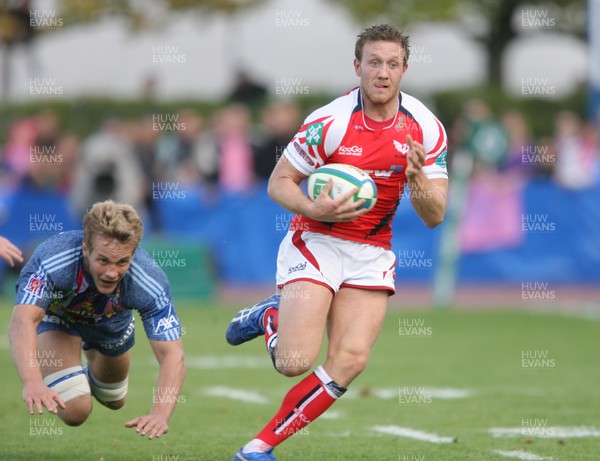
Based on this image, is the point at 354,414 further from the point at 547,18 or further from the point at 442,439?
the point at 547,18

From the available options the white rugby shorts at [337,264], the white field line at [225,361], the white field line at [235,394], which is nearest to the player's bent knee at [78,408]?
the white rugby shorts at [337,264]

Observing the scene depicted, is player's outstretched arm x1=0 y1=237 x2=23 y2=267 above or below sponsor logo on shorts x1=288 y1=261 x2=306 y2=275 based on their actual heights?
above

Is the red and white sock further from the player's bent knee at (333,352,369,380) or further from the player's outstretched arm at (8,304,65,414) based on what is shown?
the player's outstretched arm at (8,304,65,414)

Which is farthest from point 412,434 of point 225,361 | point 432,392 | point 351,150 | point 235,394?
point 225,361

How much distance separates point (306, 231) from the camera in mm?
7559

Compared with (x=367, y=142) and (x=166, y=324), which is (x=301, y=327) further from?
(x=367, y=142)

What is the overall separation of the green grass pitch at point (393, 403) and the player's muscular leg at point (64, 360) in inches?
9.5

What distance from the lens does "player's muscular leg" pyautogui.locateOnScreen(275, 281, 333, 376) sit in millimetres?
7059

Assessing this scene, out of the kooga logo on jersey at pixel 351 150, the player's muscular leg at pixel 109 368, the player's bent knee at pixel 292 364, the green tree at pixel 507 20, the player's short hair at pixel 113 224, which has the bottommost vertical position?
the player's muscular leg at pixel 109 368

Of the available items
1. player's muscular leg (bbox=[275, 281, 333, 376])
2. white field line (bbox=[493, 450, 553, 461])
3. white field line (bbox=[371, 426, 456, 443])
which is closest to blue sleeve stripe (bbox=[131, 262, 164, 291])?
player's muscular leg (bbox=[275, 281, 333, 376])

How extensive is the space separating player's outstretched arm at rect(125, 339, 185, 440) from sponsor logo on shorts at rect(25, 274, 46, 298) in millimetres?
723

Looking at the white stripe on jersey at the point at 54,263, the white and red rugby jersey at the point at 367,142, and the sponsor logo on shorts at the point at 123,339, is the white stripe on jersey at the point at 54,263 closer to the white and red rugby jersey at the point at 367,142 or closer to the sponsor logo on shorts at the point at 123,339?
the sponsor logo on shorts at the point at 123,339

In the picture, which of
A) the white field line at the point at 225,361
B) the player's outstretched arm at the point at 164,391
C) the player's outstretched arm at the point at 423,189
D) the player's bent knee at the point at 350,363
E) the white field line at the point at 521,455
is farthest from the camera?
the white field line at the point at 225,361

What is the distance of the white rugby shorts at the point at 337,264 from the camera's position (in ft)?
24.0
